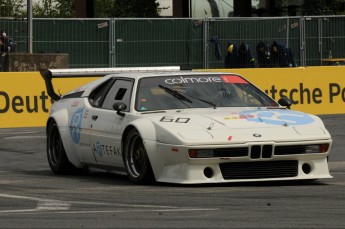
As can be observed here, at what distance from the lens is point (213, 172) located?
11.2 meters

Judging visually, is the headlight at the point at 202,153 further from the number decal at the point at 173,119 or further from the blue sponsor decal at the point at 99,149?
the blue sponsor decal at the point at 99,149

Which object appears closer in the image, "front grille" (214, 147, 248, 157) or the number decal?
"front grille" (214, 147, 248, 157)

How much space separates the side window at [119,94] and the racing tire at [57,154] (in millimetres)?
988

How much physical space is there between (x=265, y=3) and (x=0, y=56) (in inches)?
886

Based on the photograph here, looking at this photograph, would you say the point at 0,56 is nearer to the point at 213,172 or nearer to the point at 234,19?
the point at 234,19

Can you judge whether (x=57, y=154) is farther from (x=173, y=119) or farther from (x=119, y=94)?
(x=173, y=119)

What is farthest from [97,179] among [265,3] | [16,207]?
[265,3]

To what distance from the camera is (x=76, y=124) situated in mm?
13203

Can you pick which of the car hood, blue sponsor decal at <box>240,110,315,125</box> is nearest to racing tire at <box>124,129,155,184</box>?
the car hood

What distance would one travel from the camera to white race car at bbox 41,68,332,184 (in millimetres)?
11172

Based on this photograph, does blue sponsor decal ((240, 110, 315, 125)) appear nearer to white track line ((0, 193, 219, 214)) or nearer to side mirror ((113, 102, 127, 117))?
side mirror ((113, 102, 127, 117))

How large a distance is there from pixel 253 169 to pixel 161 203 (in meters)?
1.75

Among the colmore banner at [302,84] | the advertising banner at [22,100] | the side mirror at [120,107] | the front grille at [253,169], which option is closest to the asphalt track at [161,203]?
the front grille at [253,169]

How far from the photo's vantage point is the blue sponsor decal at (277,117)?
37.9ft
